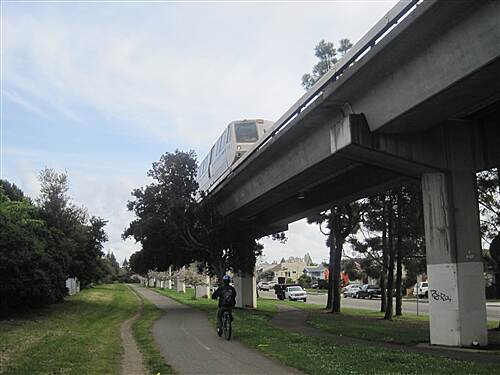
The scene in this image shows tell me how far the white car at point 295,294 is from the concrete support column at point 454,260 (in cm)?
4246

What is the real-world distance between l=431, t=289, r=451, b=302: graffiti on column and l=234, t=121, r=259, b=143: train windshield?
53.5ft

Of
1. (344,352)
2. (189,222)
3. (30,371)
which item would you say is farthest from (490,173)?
(30,371)

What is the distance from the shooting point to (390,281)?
31.0 m

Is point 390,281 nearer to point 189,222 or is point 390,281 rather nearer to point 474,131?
point 189,222

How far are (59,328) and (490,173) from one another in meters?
18.4

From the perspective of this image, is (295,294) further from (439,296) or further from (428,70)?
(428,70)

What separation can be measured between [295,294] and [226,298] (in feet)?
143

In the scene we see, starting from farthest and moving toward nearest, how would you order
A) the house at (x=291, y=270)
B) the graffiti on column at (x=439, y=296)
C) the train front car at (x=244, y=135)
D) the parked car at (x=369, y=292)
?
the house at (x=291, y=270) < the parked car at (x=369, y=292) < the train front car at (x=244, y=135) < the graffiti on column at (x=439, y=296)

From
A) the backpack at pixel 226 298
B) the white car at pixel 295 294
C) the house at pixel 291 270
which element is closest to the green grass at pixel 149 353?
the backpack at pixel 226 298

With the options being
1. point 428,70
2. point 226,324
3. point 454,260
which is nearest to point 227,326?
point 226,324

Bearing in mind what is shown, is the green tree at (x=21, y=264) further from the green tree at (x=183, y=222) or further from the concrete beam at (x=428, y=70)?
the concrete beam at (x=428, y=70)

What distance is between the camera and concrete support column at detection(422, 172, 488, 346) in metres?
15.2

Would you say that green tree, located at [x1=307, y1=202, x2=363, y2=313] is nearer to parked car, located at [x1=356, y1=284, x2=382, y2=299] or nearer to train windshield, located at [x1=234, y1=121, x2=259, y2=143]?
train windshield, located at [x1=234, y1=121, x2=259, y2=143]

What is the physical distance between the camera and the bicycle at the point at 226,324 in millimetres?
15672
